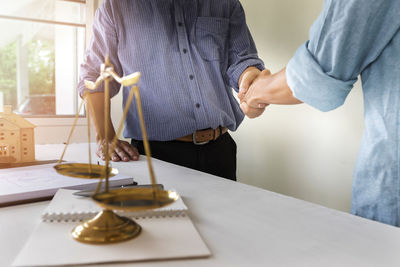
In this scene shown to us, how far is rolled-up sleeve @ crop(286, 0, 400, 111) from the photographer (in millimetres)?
685

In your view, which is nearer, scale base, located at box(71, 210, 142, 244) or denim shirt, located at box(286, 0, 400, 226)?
scale base, located at box(71, 210, 142, 244)

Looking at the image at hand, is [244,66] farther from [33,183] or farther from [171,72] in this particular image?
[33,183]

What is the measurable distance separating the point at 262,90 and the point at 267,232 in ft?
2.28

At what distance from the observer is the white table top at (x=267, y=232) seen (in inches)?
19.6

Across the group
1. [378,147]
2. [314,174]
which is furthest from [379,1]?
[314,174]

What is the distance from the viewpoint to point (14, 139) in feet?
3.59

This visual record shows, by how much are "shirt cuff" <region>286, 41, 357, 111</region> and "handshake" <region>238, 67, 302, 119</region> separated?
6.6 inches

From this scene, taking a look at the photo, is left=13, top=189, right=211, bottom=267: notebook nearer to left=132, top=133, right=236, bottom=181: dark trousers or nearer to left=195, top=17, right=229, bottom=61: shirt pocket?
left=132, top=133, right=236, bottom=181: dark trousers

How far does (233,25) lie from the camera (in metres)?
1.78

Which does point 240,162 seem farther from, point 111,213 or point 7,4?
point 111,213

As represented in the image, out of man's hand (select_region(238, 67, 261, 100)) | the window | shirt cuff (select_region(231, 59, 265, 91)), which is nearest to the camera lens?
man's hand (select_region(238, 67, 261, 100))

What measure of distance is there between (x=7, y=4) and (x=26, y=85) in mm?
698

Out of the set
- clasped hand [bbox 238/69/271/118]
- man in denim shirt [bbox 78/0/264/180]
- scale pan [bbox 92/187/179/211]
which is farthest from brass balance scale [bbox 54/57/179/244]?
man in denim shirt [bbox 78/0/264/180]

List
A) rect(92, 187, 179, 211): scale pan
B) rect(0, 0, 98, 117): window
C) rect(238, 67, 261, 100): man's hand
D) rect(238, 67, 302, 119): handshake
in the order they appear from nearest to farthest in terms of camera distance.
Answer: rect(92, 187, 179, 211): scale pan
rect(238, 67, 302, 119): handshake
rect(238, 67, 261, 100): man's hand
rect(0, 0, 98, 117): window
